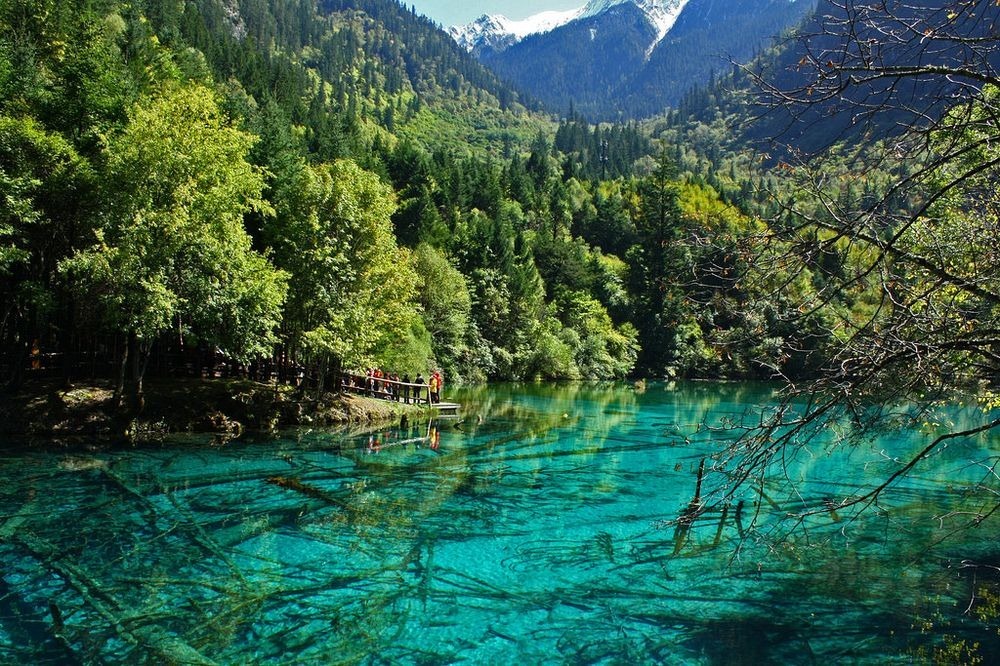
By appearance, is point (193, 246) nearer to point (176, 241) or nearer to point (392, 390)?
point (176, 241)

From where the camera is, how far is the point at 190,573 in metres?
9.11

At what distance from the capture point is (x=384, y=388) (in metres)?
31.0

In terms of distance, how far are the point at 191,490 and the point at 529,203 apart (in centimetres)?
7767

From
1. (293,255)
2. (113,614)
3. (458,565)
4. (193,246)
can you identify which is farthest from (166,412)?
(458,565)

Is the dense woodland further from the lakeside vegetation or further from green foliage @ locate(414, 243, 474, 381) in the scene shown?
green foliage @ locate(414, 243, 474, 381)

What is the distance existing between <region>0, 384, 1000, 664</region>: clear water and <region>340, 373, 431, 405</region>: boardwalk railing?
37.3ft

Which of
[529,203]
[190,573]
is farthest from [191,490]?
[529,203]

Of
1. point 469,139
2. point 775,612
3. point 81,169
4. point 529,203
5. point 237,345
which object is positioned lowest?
point 775,612

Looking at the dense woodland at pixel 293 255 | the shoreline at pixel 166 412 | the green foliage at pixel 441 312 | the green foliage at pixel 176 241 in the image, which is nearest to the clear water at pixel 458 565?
the dense woodland at pixel 293 255

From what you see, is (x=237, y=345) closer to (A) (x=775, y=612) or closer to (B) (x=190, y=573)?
(B) (x=190, y=573)

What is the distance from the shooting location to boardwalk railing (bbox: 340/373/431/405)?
29453 millimetres

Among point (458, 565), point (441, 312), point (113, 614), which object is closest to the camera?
point (113, 614)

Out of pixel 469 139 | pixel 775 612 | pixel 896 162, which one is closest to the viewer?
pixel 896 162

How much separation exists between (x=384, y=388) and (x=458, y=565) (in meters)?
21.6
